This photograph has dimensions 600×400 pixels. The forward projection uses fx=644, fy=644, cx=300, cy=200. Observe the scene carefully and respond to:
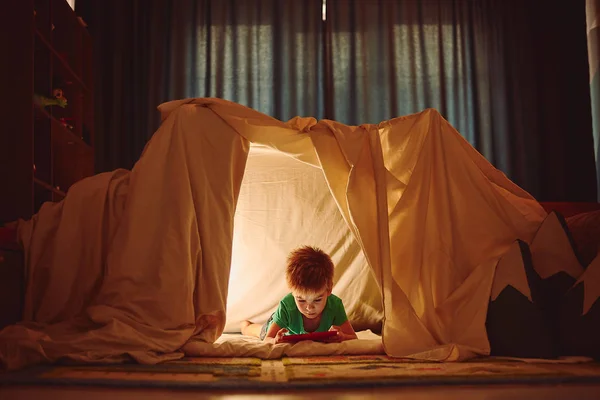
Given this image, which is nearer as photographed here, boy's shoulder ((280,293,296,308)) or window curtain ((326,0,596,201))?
boy's shoulder ((280,293,296,308))

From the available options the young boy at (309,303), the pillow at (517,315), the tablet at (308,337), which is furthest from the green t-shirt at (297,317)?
the pillow at (517,315)

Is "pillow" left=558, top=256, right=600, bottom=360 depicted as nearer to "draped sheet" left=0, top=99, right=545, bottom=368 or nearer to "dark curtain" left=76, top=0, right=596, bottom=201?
"draped sheet" left=0, top=99, right=545, bottom=368

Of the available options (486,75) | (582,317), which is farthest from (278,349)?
(486,75)

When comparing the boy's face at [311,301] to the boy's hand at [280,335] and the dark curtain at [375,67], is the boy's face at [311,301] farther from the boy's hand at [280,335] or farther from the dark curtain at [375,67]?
the dark curtain at [375,67]

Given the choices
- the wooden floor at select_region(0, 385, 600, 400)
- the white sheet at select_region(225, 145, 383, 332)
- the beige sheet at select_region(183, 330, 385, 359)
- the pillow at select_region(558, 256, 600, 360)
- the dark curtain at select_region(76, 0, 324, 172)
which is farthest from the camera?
the dark curtain at select_region(76, 0, 324, 172)

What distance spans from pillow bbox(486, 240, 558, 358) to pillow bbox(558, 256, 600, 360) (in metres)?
0.04

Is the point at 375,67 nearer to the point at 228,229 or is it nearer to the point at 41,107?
the point at 41,107

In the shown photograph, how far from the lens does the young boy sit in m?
2.21

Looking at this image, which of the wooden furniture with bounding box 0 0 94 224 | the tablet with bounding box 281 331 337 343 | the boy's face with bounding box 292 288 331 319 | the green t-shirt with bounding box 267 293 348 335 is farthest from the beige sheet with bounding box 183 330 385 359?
the wooden furniture with bounding box 0 0 94 224

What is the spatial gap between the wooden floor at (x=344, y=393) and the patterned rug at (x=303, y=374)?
32 mm

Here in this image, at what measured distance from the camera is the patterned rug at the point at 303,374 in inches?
57.8

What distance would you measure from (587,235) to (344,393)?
1.19m

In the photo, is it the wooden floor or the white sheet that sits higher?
the white sheet

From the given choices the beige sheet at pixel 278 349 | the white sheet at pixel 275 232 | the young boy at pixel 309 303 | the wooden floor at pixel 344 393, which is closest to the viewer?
the wooden floor at pixel 344 393
